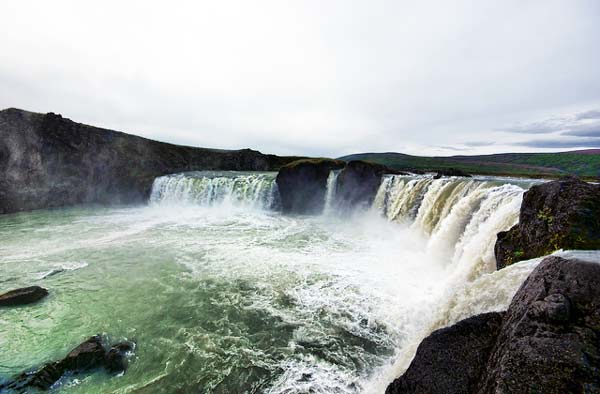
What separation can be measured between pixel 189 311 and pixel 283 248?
7664mm

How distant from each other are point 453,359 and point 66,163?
139ft

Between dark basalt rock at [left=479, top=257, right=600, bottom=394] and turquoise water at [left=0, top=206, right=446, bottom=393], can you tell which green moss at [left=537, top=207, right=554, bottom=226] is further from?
turquoise water at [left=0, top=206, right=446, bottom=393]

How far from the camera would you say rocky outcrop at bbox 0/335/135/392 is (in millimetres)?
5867

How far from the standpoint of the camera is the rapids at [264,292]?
20.2ft

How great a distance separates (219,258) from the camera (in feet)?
45.9

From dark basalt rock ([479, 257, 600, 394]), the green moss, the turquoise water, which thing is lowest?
the turquoise water

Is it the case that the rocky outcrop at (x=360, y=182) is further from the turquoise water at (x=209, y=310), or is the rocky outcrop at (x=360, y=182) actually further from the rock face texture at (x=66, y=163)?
the rock face texture at (x=66, y=163)

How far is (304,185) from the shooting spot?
29188mm

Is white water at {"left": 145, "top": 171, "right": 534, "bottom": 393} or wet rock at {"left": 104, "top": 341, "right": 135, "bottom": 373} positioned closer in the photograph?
white water at {"left": 145, "top": 171, "right": 534, "bottom": 393}

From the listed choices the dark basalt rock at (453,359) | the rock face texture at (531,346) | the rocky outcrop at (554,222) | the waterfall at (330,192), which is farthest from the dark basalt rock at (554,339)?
the waterfall at (330,192)

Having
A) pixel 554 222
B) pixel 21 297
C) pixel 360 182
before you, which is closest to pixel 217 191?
pixel 360 182

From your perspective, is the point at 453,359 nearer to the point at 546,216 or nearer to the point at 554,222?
the point at 554,222

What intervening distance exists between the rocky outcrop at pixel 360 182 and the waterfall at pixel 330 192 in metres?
1.62

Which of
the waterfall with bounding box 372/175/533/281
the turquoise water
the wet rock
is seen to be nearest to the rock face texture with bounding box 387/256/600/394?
the turquoise water
